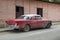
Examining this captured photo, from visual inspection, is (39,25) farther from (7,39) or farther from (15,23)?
(7,39)

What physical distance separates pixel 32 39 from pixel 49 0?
16.4m

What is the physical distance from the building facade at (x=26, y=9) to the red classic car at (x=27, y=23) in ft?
10.5

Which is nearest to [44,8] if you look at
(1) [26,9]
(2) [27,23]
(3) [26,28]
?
(1) [26,9]

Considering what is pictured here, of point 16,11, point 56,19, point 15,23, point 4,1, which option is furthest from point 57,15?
point 15,23

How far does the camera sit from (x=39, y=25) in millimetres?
18109

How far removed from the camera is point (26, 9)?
77.5 feet

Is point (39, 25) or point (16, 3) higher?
point (16, 3)

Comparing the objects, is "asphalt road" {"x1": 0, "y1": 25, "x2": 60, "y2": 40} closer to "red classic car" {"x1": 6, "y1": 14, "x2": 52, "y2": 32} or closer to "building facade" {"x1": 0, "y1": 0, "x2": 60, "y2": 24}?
"red classic car" {"x1": 6, "y1": 14, "x2": 52, "y2": 32}

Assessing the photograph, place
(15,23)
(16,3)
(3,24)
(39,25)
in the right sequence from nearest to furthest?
(15,23) < (39,25) < (3,24) < (16,3)

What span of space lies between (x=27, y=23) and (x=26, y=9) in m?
7.06

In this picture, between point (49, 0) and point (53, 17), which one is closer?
point (49, 0)

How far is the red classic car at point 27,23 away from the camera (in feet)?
52.1

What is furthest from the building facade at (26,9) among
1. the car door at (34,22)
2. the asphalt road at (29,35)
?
the asphalt road at (29,35)

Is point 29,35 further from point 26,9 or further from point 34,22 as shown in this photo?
point 26,9
